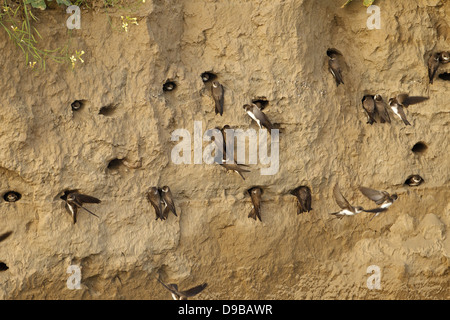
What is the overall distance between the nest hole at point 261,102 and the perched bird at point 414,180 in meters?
1.51

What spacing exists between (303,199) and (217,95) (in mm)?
1178

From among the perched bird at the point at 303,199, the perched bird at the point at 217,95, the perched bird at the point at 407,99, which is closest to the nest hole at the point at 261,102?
the perched bird at the point at 217,95

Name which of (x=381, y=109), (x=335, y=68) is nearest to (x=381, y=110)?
(x=381, y=109)

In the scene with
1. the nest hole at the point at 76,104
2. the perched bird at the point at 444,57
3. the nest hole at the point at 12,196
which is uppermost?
the perched bird at the point at 444,57

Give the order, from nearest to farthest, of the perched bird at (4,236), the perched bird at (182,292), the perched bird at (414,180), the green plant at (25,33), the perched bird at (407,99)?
the green plant at (25,33) < the perched bird at (4,236) < the perched bird at (182,292) < the perched bird at (407,99) < the perched bird at (414,180)

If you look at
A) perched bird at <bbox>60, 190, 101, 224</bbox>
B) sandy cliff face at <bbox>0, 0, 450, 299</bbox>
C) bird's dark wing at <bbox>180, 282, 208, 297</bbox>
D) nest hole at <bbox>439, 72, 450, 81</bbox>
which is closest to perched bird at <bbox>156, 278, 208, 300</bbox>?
bird's dark wing at <bbox>180, 282, 208, 297</bbox>

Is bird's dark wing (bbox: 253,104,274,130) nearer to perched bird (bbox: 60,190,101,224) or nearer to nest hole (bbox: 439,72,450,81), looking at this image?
perched bird (bbox: 60,190,101,224)

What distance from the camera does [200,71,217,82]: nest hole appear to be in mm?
6250

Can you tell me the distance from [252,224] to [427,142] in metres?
1.76

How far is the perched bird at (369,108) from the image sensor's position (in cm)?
650

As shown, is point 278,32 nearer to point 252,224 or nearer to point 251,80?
point 251,80

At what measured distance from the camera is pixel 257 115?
6.23m

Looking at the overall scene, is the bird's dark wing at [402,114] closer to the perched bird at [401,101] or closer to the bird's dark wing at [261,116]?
the perched bird at [401,101]

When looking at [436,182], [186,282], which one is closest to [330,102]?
[436,182]
